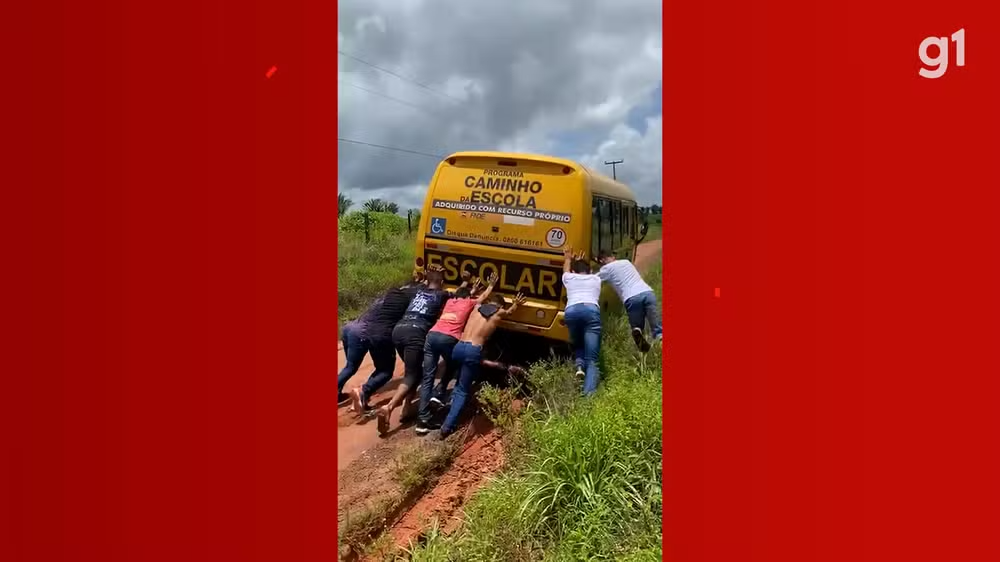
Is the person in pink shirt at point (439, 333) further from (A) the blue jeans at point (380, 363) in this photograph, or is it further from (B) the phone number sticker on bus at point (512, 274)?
(A) the blue jeans at point (380, 363)

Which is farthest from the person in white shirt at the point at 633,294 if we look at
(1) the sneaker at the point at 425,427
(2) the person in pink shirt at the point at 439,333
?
(1) the sneaker at the point at 425,427

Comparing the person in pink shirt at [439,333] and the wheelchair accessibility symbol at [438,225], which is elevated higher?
the wheelchair accessibility symbol at [438,225]

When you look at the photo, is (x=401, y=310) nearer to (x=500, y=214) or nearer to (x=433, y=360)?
(x=433, y=360)

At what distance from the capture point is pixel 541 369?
4750 millimetres

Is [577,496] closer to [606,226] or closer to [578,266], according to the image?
[578,266]

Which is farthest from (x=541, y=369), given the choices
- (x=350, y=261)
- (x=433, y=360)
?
(x=350, y=261)

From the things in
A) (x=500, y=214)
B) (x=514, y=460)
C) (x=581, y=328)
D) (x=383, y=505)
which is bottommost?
(x=383, y=505)

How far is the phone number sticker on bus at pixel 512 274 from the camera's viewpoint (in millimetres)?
5148

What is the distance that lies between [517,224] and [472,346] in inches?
47.0

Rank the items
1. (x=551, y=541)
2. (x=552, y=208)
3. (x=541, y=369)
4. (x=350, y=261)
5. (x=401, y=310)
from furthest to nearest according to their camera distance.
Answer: (x=350, y=261), (x=401, y=310), (x=552, y=208), (x=541, y=369), (x=551, y=541)

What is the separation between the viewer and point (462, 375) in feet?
15.7

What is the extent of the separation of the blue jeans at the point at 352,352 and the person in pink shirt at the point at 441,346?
905 millimetres

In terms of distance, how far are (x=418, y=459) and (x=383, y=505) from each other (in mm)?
481

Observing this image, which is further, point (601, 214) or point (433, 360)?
point (601, 214)
